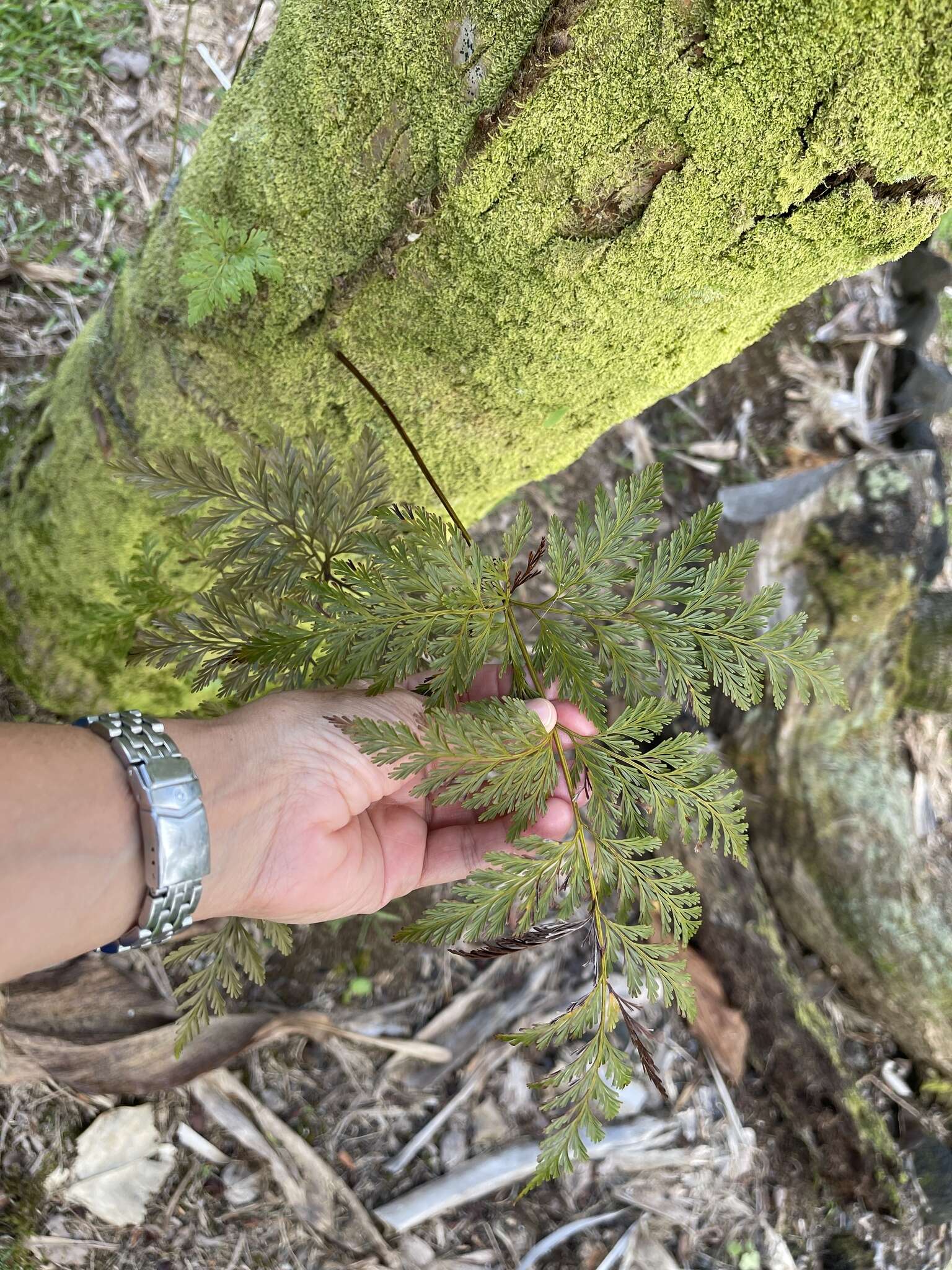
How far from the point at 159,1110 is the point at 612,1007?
2.22 m

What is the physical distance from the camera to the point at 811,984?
4.02 meters

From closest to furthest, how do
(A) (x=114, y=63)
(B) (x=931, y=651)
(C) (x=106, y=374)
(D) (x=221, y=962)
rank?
(D) (x=221, y=962) → (C) (x=106, y=374) → (A) (x=114, y=63) → (B) (x=931, y=651)

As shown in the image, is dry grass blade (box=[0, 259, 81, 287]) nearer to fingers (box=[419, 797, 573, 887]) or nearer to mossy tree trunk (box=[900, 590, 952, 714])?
fingers (box=[419, 797, 573, 887])

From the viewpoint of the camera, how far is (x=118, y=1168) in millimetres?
2896

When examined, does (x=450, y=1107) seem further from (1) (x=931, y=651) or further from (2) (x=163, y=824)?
(1) (x=931, y=651)

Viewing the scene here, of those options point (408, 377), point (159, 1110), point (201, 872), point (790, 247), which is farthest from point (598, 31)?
point (159, 1110)

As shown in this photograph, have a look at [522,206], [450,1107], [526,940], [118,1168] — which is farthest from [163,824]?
[450,1107]

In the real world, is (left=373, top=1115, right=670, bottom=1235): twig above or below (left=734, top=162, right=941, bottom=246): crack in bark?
below

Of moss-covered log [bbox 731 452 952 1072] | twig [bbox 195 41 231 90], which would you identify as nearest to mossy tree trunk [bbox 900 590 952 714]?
moss-covered log [bbox 731 452 952 1072]

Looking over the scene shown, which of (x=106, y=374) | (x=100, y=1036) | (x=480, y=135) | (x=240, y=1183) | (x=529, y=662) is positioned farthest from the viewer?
(x=240, y=1183)

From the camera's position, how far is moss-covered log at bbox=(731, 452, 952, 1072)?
3.57 m

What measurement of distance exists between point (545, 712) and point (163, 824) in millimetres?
761

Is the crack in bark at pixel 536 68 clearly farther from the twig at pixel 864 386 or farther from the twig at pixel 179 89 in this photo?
the twig at pixel 864 386

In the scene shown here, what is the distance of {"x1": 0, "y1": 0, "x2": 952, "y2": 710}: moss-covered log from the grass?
1802mm
